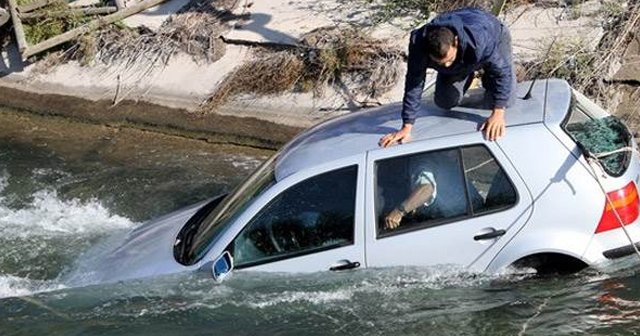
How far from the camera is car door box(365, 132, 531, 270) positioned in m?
6.30

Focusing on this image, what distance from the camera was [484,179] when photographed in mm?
6332

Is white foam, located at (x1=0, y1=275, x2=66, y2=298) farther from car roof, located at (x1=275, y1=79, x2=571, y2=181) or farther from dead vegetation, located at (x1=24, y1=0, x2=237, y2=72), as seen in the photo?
dead vegetation, located at (x1=24, y1=0, x2=237, y2=72)

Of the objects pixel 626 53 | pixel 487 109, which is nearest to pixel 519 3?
pixel 626 53

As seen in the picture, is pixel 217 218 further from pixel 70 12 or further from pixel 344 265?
pixel 70 12

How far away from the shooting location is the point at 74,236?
912 centimetres

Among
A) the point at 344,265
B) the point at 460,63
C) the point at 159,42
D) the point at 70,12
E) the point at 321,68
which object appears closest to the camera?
the point at 344,265

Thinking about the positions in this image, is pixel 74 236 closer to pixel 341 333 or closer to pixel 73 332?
pixel 73 332

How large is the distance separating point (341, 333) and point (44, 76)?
8502 millimetres

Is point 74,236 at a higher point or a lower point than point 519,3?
lower

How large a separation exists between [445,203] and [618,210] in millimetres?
1038

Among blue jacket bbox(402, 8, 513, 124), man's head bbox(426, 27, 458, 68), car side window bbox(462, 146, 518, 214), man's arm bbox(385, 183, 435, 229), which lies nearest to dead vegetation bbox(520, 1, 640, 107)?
blue jacket bbox(402, 8, 513, 124)

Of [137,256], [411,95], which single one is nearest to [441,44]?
[411,95]

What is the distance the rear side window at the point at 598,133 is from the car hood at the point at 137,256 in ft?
8.63

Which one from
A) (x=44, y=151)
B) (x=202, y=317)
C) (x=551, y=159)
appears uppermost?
(x=551, y=159)
